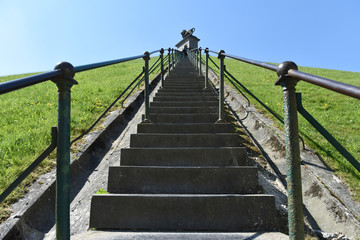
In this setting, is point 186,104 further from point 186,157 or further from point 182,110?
point 186,157

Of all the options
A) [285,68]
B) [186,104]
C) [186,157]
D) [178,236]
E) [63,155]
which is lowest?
[178,236]

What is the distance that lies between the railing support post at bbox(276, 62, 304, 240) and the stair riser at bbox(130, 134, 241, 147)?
1749mm

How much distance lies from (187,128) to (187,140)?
0.40 meters

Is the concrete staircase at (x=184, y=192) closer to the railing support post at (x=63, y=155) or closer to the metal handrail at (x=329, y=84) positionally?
the railing support post at (x=63, y=155)

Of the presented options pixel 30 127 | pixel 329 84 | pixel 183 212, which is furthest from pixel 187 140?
pixel 30 127

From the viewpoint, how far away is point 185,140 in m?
3.14

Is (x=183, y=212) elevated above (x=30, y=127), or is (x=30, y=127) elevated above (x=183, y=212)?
(x=30, y=127)

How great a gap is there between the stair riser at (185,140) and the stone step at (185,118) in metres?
0.81

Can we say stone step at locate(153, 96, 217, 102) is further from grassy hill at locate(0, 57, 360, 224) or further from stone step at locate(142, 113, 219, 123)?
stone step at locate(142, 113, 219, 123)

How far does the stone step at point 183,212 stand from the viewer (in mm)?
2006

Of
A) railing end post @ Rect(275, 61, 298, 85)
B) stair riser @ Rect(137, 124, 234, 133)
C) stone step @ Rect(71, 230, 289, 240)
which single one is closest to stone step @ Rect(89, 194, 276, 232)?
stone step @ Rect(71, 230, 289, 240)

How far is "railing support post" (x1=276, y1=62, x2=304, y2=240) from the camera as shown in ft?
4.32

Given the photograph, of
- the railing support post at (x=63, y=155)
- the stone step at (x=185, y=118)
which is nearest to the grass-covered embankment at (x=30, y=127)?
the railing support post at (x=63, y=155)

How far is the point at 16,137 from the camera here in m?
3.21
